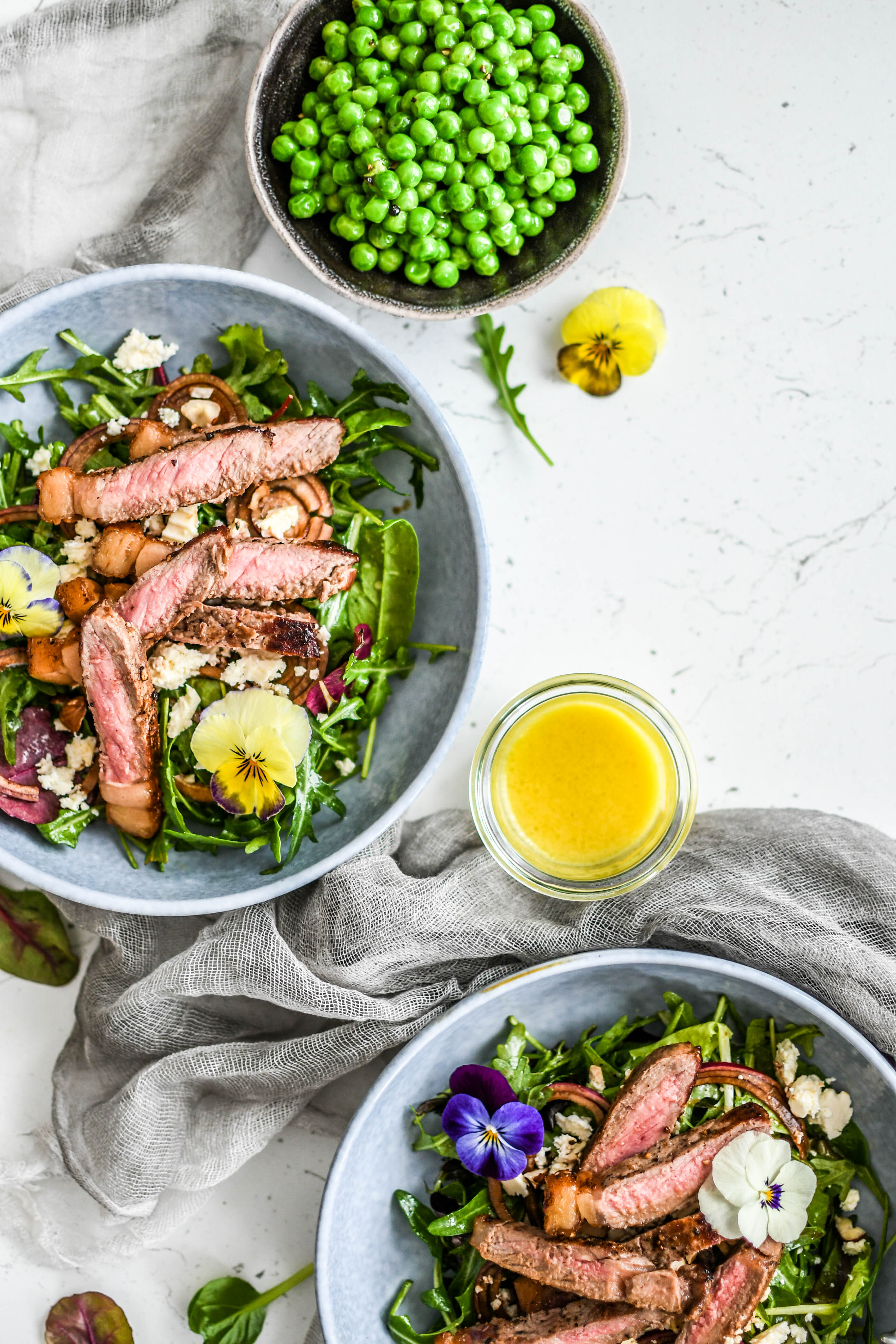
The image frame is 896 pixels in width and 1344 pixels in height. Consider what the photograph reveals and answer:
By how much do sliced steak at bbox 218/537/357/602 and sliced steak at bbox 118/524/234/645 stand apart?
0.04 metres

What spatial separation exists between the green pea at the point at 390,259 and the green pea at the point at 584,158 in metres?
0.41

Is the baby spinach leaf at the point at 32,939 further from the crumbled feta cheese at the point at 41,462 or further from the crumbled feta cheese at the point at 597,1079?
the crumbled feta cheese at the point at 597,1079

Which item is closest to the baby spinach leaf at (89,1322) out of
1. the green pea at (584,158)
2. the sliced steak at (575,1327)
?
the sliced steak at (575,1327)

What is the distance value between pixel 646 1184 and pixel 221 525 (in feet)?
5.16

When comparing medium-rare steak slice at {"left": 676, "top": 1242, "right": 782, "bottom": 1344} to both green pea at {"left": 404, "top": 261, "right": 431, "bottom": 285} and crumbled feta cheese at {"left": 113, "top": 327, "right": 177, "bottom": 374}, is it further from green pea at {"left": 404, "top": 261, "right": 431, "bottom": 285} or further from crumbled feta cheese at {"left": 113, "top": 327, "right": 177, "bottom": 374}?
crumbled feta cheese at {"left": 113, "top": 327, "right": 177, "bottom": 374}

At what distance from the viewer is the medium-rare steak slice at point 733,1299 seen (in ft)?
6.06

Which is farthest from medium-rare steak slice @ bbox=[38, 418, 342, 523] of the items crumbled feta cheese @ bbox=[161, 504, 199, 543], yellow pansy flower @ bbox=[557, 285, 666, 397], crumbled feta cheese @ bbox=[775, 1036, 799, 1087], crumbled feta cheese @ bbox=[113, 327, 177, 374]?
crumbled feta cheese @ bbox=[775, 1036, 799, 1087]

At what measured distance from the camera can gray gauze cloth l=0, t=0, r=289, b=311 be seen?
2.20 m

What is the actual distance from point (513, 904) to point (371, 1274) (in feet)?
2.60

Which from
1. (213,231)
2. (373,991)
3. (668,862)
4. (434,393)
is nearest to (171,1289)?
(373,991)

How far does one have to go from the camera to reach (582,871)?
7.16ft

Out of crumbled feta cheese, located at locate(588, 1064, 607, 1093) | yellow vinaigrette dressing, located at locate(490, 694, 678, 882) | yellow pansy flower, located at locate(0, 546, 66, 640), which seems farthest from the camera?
yellow vinaigrette dressing, located at locate(490, 694, 678, 882)

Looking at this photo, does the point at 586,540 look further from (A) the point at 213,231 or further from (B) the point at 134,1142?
(B) the point at 134,1142

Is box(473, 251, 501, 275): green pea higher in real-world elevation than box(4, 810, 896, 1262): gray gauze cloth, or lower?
higher
